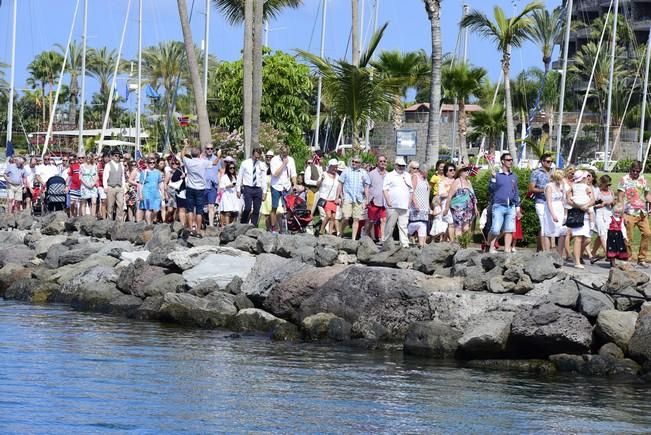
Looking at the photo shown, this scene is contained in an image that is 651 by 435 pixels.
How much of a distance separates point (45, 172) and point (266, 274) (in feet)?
50.5

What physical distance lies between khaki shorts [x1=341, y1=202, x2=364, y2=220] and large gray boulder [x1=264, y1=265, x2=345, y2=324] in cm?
456

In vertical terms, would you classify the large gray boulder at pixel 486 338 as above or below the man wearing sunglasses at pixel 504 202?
below

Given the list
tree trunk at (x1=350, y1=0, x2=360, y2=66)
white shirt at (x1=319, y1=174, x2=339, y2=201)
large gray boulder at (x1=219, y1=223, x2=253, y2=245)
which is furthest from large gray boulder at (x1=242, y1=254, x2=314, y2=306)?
tree trunk at (x1=350, y1=0, x2=360, y2=66)

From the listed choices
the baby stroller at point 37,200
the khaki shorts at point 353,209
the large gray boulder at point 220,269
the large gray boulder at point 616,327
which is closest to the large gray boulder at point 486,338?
the large gray boulder at point 616,327

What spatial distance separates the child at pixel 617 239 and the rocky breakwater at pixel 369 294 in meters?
1.68

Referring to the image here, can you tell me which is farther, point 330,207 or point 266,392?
point 330,207

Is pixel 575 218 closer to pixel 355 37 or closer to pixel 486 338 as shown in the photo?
pixel 486 338

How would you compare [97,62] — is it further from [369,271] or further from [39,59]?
[369,271]

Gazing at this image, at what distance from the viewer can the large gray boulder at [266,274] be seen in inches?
720

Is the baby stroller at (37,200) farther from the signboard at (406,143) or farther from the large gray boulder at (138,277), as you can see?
the large gray boulder at (138,277)

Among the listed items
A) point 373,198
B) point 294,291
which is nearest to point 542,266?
point 294,291

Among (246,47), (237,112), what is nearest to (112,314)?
(246,47)

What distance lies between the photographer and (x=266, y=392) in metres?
13.0

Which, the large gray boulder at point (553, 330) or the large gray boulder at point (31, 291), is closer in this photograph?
the large gray boulder at point (553, 330)
